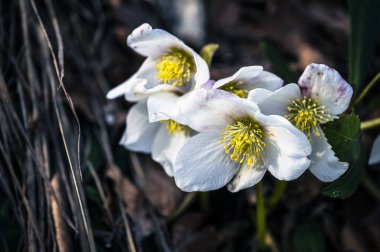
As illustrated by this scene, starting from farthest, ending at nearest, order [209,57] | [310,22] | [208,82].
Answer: [310,22] → [209,57] → [208,82]

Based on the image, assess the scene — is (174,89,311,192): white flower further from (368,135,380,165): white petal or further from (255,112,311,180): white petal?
(368,135,380,165): white petal

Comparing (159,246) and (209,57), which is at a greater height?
(209,57)

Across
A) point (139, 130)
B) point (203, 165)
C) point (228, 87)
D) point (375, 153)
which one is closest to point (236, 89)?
point (228, 87)

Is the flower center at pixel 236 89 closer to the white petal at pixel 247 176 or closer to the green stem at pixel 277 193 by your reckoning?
the white petal at pixel 247 176

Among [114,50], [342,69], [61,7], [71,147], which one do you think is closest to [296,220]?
[342,69]

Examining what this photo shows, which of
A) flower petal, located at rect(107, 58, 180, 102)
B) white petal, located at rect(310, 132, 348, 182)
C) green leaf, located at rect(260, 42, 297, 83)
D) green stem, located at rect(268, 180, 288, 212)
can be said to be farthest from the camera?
green leaf, located at rect(260, 42, 297, 83)

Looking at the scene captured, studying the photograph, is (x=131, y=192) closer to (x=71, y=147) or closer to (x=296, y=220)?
(x=71, y=147)

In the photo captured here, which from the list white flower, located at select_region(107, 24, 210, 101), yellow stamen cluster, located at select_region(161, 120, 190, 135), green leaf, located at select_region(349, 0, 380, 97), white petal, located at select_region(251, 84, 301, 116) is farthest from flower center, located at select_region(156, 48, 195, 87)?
green leaf, located at select_region(349, 0, 380, 97)
